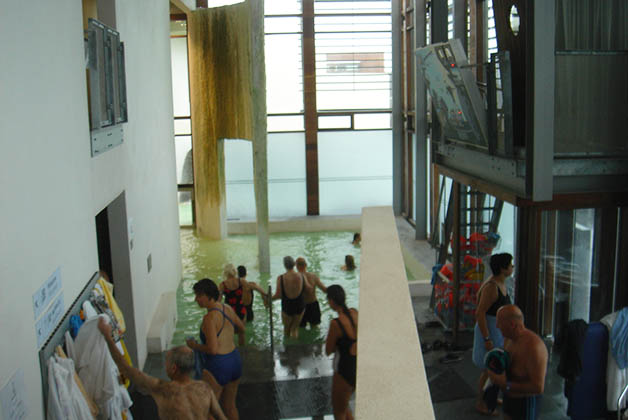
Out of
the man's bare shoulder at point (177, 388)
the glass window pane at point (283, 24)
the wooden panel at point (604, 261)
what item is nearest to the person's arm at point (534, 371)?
the wooden panel at point (604, 261)

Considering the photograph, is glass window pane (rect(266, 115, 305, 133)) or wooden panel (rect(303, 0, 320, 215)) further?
glass window pane (rect(266, 115, 305, 133))

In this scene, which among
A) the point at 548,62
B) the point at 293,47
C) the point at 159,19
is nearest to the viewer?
the point at 548,62

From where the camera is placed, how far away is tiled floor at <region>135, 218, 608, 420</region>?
6129 mm

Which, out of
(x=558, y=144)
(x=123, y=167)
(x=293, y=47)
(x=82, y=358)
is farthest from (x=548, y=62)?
A: (x=293, y=47)

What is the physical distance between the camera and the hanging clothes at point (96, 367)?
4426mm

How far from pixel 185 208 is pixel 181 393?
14559 mm

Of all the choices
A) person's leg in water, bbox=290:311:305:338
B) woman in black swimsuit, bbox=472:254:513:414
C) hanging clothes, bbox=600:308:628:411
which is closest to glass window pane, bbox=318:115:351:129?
person's leg in water, bbox=290:311:305:338

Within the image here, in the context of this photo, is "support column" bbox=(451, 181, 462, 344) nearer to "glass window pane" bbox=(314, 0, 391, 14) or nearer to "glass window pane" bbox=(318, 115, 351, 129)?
"glass window pane" bbox=(318, 115, 351, 129)

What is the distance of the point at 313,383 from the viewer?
703 centimetres

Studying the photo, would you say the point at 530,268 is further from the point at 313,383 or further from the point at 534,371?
the point at 313,383

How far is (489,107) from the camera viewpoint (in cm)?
600

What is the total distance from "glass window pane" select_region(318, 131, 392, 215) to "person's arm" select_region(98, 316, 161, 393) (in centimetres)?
1363

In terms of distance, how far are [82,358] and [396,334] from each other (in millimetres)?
2775

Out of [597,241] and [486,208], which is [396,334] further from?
[486,208]
